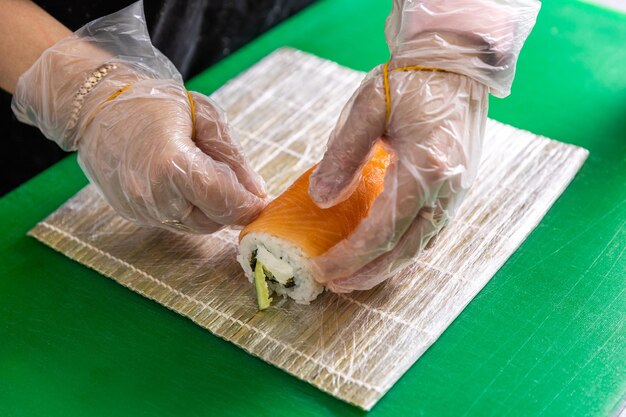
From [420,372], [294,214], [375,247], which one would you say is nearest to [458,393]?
[420,372]

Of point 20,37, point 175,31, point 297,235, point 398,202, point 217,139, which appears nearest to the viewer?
point 398,202

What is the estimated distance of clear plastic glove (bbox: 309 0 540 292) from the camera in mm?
1227

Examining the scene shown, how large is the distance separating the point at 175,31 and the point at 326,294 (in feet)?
3.02

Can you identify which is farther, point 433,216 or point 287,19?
point 287,19

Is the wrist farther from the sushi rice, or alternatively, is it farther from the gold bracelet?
the sushi rice

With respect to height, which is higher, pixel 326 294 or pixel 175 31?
pixel 175 31

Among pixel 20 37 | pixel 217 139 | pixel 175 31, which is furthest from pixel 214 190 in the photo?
pixel 175 31

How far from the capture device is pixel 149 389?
Answer: 51.9 inches

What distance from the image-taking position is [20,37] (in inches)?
63.3

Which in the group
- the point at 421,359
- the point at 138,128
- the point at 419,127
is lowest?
the point at 421,359

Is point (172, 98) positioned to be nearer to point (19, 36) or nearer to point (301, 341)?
point (19, 36)

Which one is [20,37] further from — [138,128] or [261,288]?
[261,288]

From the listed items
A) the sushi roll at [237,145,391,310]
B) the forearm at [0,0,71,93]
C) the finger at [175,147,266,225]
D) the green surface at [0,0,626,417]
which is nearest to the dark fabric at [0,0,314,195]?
the forearm at [0,0,71,93]

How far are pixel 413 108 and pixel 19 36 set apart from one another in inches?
33.7
